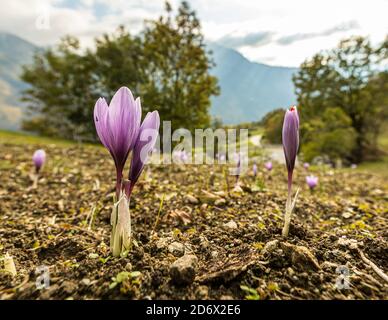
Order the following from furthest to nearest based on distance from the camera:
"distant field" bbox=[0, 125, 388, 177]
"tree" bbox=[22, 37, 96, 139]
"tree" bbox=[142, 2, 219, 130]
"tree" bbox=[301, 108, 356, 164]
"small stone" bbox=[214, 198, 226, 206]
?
"tree" bbox=[22, 37, 96, 139] → "tree" bbox=[301, 108, 356, 164] → "distant field" bbox=[0, 125, 388, 177] → "tree" bbox=[142, 2, 219, 130] → "small stone" bbox=[214, 198, 226, 206]

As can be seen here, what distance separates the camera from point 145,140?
1.56 meters

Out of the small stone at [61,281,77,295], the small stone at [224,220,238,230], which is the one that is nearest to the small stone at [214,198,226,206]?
the small stone at [224,220,238,230]

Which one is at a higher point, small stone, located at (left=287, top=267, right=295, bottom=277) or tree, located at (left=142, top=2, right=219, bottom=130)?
tree, located at (left=142, top=2, right=219, bottom=130)

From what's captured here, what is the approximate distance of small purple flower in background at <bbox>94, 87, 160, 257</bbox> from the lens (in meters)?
1.45

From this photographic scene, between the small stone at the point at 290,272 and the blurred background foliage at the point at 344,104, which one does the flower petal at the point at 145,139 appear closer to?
the small stone at the point at 290,272

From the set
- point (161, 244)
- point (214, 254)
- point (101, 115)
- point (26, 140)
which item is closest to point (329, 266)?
point (214, 254)

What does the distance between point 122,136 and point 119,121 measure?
0.08 metres

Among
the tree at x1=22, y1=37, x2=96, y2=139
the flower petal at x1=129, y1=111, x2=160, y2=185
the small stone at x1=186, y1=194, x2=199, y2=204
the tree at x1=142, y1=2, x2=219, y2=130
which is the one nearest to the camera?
the flower petal at x1=129, y1=111, x2=160, y2=185

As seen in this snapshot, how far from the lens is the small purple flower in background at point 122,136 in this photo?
1.45 m

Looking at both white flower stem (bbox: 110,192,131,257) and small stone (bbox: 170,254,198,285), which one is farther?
white flower stem (bbox: 110,192,131,257)

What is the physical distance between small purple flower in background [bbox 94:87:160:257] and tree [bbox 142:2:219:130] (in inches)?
344

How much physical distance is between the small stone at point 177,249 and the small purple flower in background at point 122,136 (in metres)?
0.27

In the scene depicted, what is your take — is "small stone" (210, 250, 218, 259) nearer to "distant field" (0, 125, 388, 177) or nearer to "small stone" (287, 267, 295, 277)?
"small stone" (287, 267, 295, 277)
